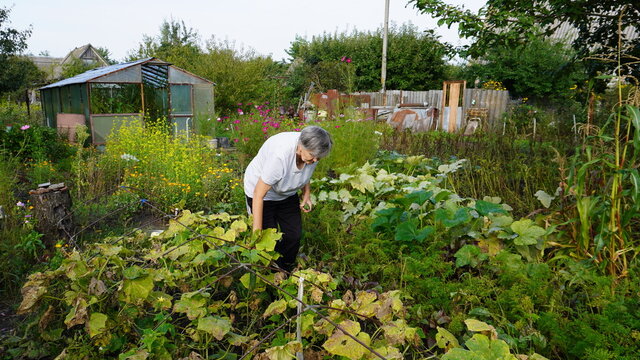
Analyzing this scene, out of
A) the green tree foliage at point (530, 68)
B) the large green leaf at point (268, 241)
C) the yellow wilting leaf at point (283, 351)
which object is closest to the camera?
the yellow wilting leaf at point (283, 351)

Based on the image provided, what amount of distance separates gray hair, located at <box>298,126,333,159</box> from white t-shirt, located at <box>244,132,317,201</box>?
167 millimetres

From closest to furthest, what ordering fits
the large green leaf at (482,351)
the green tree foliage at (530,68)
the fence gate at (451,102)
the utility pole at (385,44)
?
1. the large green leaf at (482,351)
2. the fence gate at (451,102)
3. the green tree foliage at (530,68)
4. the utility pole at (385,44)

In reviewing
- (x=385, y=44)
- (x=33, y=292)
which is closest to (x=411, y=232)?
(x=33, y=292)

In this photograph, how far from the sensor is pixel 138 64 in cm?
1078

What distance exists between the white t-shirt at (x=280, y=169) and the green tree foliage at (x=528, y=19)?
192 centimetres

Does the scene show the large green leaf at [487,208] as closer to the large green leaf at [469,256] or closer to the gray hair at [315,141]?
the large green leaf at [469,256]

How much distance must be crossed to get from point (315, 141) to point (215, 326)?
1.23m

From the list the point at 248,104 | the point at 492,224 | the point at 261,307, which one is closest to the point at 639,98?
the point at 492,224

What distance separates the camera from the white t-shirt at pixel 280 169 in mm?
2652

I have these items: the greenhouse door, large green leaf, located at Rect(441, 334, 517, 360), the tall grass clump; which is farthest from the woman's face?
the greenhouse door

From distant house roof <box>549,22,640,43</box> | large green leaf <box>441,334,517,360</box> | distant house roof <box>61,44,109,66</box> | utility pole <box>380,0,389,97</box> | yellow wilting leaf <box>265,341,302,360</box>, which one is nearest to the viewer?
large green leaf <box>441,334,517,360</box>

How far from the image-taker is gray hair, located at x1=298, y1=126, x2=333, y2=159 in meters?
2.54

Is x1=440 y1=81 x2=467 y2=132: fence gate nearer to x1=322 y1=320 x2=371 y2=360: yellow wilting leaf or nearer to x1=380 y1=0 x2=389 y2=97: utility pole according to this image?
x1=380 y1=0 x2=389 y2=97: utility pole

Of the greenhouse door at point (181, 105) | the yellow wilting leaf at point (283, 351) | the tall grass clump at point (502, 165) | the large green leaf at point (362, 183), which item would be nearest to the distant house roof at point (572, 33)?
the tall grass clump at point (502, 165)
